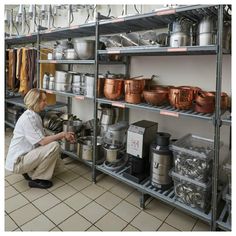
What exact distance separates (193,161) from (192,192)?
0.25 metres

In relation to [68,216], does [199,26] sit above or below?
above

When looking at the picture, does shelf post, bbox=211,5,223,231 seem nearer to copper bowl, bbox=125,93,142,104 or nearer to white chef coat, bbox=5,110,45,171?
copper bowl, bbox=125,93,142,104

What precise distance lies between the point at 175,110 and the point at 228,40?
67 cm

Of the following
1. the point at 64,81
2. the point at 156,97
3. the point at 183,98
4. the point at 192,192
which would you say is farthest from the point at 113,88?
the point at 192,192

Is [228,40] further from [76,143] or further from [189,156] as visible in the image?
[76,143]

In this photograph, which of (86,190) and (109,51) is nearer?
(109,51)

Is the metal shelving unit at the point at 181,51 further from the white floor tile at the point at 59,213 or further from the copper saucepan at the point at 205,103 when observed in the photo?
the white floor tile at the point at 59,213

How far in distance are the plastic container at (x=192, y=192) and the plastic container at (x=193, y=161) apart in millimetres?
40

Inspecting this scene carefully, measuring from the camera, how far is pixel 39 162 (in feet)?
7.62

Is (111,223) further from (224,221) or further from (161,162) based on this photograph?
(224,221)

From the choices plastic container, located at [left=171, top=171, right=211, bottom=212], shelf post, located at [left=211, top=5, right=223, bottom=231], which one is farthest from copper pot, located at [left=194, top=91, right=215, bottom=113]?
plastic container, located at [left=171, top=171, right=211, bottom=212]

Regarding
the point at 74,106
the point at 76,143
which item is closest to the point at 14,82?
the point at 74,106
